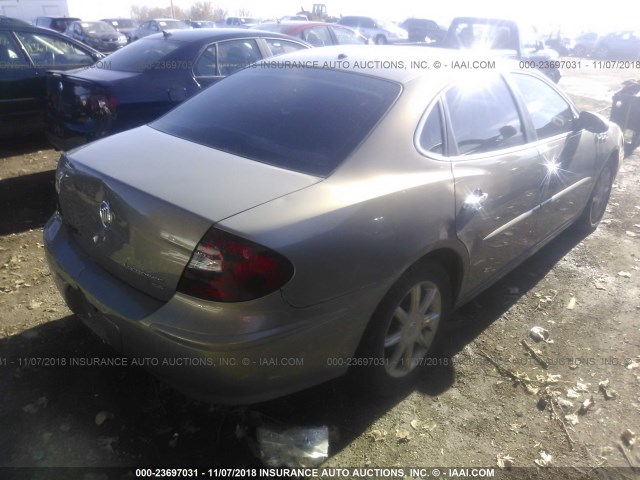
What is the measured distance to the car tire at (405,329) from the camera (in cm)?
240

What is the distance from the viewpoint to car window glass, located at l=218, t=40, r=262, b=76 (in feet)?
18.8

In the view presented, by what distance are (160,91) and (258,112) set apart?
288cm

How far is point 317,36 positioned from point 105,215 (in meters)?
8.96

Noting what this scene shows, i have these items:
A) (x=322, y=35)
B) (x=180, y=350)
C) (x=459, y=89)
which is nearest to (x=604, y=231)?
(x=459, y=89)

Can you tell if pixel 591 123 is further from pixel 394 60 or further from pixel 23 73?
pixel 23 73

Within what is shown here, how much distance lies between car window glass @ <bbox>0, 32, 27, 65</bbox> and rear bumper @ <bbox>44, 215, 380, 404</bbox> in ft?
16.2

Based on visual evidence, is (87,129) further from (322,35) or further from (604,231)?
(322,35)

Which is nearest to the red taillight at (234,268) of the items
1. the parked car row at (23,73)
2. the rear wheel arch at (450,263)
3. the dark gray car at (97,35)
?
the rear wheel arch at (450,263)

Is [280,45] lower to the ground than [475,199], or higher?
higher

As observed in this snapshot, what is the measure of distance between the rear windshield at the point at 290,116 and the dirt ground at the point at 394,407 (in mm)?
1238

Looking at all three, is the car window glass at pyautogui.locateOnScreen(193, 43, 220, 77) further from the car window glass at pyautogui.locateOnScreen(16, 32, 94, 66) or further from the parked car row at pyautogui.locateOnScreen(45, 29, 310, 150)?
the car window glass at pyautogui.locateOnScreen(16, 32, 94, 66)

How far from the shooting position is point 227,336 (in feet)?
6.17

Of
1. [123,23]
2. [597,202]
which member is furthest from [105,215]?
[123,23]

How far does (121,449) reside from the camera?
2.31 m
